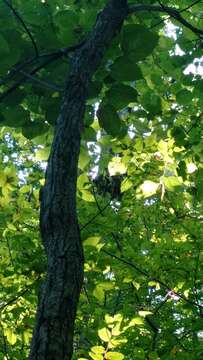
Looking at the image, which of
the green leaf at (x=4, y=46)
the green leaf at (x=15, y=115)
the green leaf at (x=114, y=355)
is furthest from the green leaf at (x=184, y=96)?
the green leaf at (x=114, y=355)

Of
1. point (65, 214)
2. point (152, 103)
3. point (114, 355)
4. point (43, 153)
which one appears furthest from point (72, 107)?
point (114, 355)

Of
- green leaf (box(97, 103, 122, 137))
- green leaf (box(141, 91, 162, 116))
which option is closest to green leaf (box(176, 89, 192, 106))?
green leaf (box(141, 91, 162, 116))

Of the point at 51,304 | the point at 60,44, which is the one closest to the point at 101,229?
the point at 60,44

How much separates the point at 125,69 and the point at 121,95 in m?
0.17

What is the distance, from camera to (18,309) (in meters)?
3.12

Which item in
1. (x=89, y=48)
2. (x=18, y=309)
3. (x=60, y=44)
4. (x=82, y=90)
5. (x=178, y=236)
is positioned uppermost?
(x=178, y=236)

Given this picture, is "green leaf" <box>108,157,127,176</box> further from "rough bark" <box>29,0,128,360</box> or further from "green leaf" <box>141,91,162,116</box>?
"rough bark" <box>29,0,128,360</box>

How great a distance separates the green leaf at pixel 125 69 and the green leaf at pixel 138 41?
32 millimetres

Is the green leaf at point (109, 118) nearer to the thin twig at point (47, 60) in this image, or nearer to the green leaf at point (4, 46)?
the thin twig at point (47, 60)

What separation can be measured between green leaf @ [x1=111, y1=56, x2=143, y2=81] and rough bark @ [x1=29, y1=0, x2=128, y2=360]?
10cm

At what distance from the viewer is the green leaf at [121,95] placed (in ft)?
6.84

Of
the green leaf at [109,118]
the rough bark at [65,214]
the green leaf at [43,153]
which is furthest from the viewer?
the green leaf at [43,153]

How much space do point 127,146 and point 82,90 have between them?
92.4 inches

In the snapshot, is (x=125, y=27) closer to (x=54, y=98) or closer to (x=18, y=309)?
(x=54, y=98)
